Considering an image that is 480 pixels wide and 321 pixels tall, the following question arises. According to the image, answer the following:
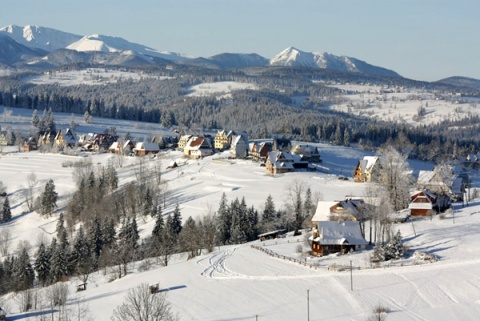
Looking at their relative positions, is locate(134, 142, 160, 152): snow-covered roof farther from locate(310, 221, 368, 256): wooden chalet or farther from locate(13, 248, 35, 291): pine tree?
locate(310, 221, 368, 256): wooden chalet

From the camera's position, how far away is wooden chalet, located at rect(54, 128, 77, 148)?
130 meters

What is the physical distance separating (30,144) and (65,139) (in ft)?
22.5

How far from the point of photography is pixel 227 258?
165 feet

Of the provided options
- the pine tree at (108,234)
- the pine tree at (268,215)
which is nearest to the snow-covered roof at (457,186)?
the pine tree at (268,215)

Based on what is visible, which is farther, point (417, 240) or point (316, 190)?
point (316, 190)

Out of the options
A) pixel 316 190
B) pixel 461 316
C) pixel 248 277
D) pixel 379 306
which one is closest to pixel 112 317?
pixel 248 277

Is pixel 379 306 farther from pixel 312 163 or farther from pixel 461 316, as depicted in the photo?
pixel 312 163

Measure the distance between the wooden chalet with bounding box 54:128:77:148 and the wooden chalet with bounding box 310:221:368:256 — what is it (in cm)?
8802

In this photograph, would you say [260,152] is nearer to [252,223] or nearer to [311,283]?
[252,223]

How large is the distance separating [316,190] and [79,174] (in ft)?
118

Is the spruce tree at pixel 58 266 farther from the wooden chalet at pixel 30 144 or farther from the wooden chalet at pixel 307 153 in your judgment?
the wooden chalet at pixel 30 144

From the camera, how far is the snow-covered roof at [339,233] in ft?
162

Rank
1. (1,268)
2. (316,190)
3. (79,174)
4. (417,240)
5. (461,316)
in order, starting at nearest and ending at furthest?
(461,316) < (417,240) < (1,268) < (316,190) < (79,174)

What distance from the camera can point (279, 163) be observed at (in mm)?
89500
